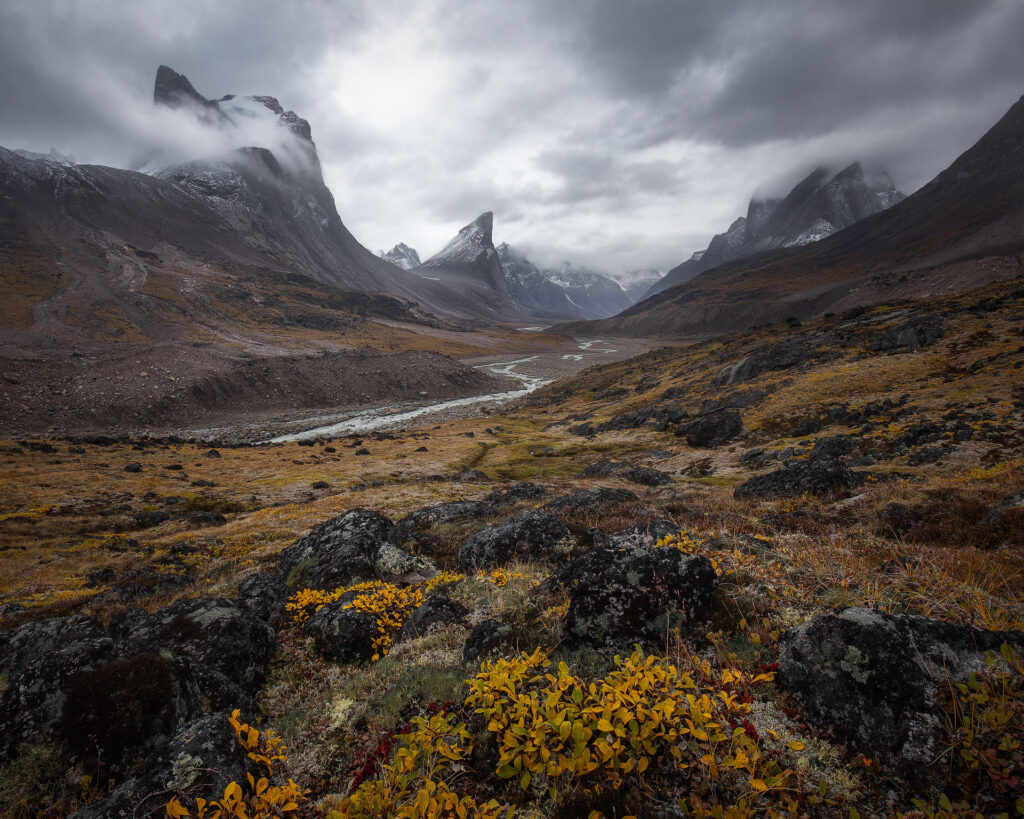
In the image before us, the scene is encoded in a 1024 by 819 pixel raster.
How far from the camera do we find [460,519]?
18.6 meters

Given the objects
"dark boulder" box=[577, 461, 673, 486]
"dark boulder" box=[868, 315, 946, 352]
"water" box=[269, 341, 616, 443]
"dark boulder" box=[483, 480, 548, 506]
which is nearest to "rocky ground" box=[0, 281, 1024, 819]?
"dark boulder" box=[483, 480, 548, 506]

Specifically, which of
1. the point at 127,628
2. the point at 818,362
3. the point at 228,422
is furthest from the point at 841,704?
the point at 228,422

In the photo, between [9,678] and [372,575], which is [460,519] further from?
[9,678]

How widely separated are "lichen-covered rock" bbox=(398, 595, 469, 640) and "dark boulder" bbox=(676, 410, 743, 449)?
33.2 m

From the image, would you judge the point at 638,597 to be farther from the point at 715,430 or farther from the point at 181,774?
the point at 715,430

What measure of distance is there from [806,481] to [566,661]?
14.4 metres

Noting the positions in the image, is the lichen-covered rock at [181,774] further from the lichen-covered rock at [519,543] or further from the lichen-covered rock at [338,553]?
the lichen-covered rock at [519,543]

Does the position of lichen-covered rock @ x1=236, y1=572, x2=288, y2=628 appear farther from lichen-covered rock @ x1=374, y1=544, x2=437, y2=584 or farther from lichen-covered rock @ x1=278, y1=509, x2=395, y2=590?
lichen-covered rock @ x1=374, y1=544, x2=437, y2=584

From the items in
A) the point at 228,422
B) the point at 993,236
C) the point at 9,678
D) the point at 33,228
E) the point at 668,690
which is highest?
the point at 33,228

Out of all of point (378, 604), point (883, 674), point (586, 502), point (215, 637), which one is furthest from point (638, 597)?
point (586, 502)

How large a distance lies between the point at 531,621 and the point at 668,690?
3531 millimetres

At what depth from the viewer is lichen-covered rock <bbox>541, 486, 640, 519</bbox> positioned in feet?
53.0

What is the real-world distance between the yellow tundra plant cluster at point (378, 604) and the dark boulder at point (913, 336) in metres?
56.1

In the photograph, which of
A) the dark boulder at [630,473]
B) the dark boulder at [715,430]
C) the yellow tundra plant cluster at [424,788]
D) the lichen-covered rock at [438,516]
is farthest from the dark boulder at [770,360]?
the yellow tundra plant cluster at [424,788]
